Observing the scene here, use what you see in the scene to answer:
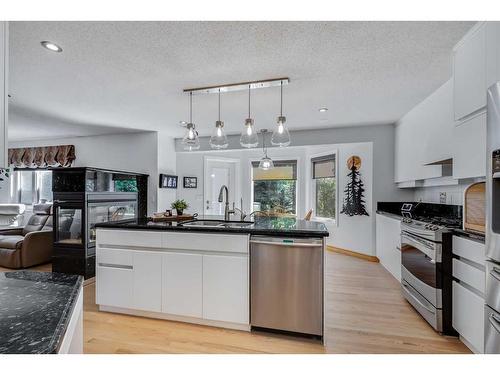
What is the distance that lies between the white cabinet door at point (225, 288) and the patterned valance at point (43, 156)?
487cm

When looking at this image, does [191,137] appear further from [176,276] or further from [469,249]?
[469,249]

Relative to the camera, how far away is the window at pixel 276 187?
601cm

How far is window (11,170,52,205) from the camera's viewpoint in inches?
232

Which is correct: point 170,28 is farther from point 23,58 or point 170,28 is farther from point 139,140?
point 139,140

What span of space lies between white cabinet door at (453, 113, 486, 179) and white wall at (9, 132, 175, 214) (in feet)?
14.9

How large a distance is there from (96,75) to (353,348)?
132 inches

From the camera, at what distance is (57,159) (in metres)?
5.57

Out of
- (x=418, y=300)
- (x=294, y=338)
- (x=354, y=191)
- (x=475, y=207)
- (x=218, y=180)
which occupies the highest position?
(x=218, y=180)

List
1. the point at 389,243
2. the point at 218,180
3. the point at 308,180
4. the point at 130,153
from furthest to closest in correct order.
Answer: the point at 218,180, the point at 308,180, the point at 130,153, the point at 389,243

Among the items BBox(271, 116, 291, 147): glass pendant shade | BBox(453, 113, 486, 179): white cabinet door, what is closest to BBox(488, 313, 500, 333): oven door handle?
BBox(453, 113, 486, 179): white cabinet door

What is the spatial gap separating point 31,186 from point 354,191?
697cm

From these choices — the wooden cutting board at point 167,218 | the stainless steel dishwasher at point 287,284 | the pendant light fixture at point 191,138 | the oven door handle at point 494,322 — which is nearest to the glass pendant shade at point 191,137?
the pendant light fixture at point 191,138

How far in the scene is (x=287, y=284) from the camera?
2123 mm

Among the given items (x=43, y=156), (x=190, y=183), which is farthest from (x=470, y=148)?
(x=43, y=156)
